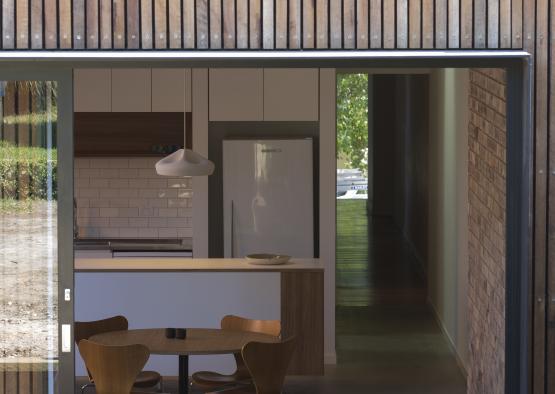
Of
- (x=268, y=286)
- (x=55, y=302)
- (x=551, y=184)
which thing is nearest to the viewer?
(x=551, y=184)

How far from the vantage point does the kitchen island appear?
349 inches

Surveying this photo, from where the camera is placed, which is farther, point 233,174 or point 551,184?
point 233,174

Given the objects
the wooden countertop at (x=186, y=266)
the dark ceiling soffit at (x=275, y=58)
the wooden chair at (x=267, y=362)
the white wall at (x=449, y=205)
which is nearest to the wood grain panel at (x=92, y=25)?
the dark ceiling soffit at (x=275, y=58)

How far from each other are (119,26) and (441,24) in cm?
142

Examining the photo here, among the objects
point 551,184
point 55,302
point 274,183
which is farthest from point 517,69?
point 274,183

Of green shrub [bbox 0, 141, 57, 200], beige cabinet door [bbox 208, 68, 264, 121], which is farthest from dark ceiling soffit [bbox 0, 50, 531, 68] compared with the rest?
beige cabinet door [bbox 208, 68, 264, 121]

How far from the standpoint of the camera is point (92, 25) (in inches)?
190

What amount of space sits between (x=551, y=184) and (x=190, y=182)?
259 inches

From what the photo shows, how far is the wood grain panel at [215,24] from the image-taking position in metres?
4.82

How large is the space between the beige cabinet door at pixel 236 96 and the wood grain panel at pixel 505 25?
5.70 m

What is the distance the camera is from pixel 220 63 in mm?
4848

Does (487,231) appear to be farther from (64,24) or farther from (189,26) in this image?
(64,24)

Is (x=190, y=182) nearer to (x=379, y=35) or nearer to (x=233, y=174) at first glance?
(x=233, y=174)

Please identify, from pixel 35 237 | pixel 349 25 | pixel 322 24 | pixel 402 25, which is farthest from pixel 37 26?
pixel 402 25
